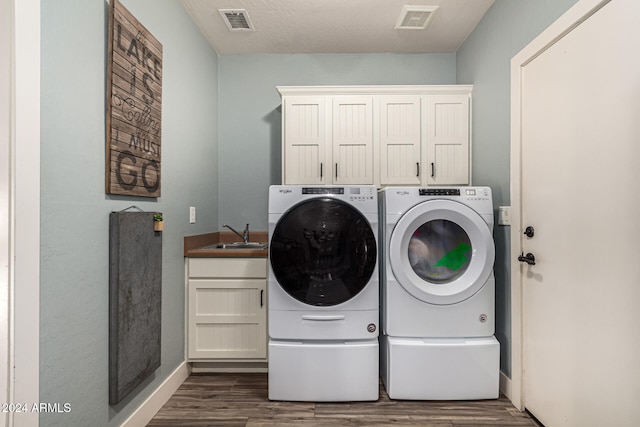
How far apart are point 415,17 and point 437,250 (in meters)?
1.65

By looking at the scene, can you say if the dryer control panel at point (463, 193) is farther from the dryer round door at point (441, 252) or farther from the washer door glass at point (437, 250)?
the washer door glass at point (437, 250)

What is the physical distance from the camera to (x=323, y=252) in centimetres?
184

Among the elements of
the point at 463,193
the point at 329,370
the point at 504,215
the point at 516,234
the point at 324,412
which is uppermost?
the point at 463,193

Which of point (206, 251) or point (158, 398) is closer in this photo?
point (158, 398)

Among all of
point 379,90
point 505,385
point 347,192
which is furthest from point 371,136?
point 505,385

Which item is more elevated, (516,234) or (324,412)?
(516,234)

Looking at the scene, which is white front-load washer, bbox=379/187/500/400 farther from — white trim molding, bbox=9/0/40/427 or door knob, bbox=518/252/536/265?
white trim molding, bbox=9/0/40/427

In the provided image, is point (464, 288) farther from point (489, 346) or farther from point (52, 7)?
point (52, 7)

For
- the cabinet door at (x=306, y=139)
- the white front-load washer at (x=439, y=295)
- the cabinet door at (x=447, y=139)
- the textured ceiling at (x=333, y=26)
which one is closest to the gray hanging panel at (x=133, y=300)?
the cabinet door at (x=306, y=139)

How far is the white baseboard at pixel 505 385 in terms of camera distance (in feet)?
6.21

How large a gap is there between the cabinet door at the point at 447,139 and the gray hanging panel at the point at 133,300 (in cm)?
193

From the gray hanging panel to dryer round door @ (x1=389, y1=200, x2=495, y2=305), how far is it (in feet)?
4.31

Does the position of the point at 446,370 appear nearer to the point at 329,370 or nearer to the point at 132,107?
the point at 329,370

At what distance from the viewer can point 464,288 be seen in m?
1.86
